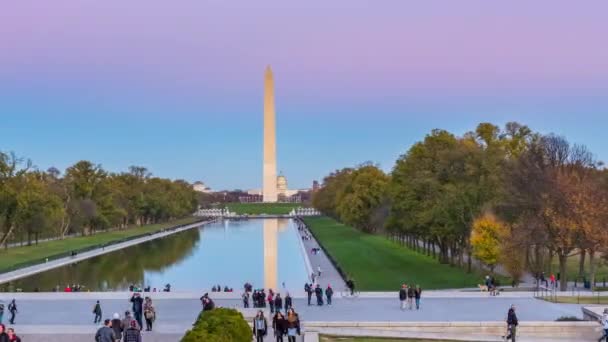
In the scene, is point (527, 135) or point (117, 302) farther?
point (527, 135)

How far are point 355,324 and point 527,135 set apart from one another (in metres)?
26.2

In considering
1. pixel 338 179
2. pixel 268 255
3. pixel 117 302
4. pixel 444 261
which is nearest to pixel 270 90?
pixel 338 179

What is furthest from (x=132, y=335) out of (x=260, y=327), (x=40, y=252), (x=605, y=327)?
(x=40, y=252)

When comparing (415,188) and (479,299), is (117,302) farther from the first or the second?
(415,188)

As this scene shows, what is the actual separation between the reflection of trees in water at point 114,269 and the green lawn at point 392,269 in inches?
427

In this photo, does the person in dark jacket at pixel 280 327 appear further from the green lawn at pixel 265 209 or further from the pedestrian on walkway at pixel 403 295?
the green lawn at pixel 265 209

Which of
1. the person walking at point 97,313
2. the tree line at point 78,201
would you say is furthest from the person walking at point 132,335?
the tree line at point 78,201

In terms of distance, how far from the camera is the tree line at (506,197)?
31.9m

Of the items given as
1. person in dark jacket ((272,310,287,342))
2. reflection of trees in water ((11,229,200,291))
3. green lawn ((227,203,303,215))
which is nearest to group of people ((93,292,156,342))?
person in dark jacket ((272,310,287,342))

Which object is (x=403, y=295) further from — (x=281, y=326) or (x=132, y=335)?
(x=132, y=335)

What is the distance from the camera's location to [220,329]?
46.1ft

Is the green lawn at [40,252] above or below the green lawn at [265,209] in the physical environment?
below

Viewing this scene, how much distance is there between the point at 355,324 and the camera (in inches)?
824

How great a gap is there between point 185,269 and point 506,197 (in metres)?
20.8
